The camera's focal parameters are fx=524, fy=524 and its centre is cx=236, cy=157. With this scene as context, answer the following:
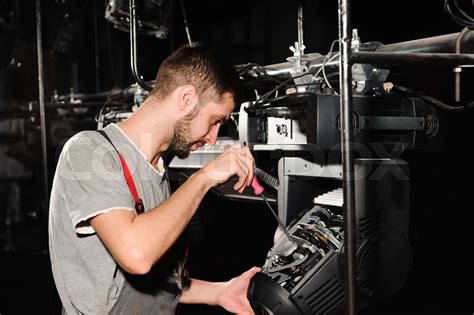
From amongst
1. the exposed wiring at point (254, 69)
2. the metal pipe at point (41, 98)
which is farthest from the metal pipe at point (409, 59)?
the metal pipe at point (41, 98)

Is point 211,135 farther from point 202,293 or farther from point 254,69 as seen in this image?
point 202,293

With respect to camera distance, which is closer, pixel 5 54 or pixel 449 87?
pixel 449 87

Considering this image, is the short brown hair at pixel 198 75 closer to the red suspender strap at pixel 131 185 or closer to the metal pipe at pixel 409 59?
the red suspender strap at pixel 131 185

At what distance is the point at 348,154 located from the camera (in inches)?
36.4

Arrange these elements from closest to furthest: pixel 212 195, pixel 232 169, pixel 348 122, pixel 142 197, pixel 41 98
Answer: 1. pixel 348 122
2. pixel 232 169
3. pixel 142 197
4. pixel 212 195
5. pixel 41 98

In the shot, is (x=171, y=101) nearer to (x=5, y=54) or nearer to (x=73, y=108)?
(x=73, y=108)

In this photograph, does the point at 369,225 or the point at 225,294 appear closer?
the point at 369,225

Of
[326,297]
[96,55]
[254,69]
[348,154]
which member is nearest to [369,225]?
[326,297]

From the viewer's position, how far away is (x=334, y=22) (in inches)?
82.2

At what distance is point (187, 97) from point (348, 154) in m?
0.77

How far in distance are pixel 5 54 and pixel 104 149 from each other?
2.45 m

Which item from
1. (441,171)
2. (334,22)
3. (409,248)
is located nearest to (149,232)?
(409,248)

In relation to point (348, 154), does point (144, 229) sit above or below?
below

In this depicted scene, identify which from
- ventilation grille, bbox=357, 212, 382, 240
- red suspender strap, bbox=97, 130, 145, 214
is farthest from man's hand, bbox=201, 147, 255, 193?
ventilation grille, bbox=357, 212, 382, 240
